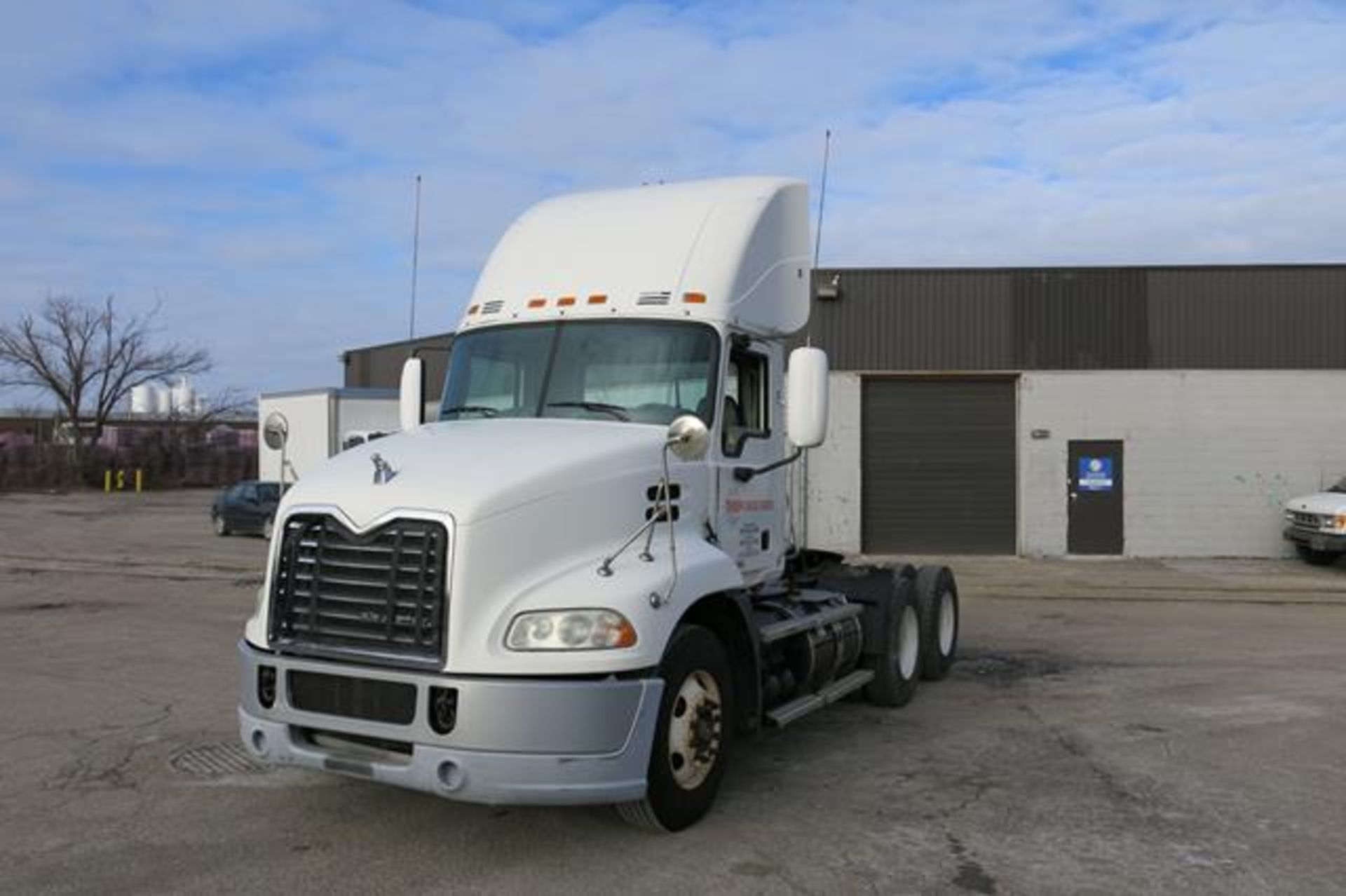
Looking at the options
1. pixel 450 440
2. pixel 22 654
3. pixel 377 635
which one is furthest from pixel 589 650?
pixel 22 654

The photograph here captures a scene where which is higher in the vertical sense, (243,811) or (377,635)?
(377,635)

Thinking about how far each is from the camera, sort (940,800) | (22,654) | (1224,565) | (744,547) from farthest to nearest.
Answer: (1224,565) → (22,654) → (744,547) → (940,800)

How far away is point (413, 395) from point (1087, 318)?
58.6 ft

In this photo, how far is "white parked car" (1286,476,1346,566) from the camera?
19.7 m

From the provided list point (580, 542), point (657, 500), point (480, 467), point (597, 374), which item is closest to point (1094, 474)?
point (597, 374)

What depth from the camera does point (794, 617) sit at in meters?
7.09

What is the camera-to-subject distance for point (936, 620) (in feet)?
31.1

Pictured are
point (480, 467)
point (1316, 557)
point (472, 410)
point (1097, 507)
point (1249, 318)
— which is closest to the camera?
point (480, 467)

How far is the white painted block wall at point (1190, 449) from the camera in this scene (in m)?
22.0

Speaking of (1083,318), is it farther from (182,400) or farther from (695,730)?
(182,400)

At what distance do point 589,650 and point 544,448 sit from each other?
112cm

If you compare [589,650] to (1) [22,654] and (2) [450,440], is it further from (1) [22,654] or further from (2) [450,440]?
(1) [22,654]

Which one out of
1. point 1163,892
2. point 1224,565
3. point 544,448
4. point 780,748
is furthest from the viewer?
point 1224,565

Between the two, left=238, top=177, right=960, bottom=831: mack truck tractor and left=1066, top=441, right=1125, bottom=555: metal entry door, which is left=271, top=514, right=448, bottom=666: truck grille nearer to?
left=238, top=177, right=960, bottom=831: mack truck tractor
